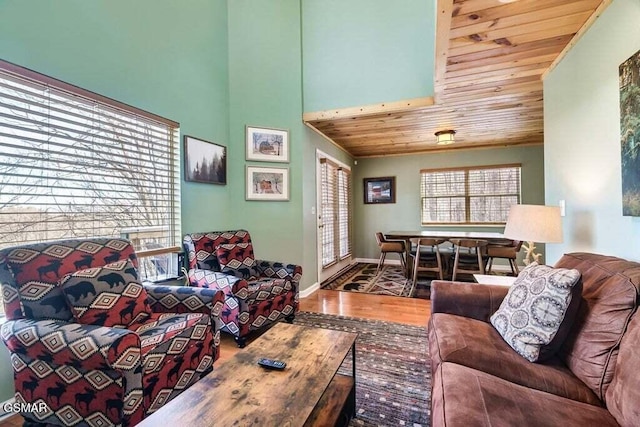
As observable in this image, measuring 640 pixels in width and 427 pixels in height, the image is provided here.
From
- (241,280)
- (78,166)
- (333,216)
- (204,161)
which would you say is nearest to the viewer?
(78,166)

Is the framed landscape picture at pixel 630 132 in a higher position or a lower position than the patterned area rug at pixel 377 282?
higher

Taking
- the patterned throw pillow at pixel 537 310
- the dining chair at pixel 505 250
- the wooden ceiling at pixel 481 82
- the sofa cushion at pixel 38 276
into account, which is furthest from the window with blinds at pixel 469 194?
the sofa cushion at pixel 38 276

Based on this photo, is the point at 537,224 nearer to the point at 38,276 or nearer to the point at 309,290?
the point at 309,290

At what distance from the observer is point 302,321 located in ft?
9.51

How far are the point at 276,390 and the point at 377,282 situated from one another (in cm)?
355

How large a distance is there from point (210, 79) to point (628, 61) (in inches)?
135

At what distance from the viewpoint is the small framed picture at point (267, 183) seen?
356 centimetres

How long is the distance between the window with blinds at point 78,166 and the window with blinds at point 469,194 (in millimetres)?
4830

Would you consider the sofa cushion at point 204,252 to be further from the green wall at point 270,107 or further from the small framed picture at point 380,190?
the small framed picture at point 380,190

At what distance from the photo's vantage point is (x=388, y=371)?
77.5 inches

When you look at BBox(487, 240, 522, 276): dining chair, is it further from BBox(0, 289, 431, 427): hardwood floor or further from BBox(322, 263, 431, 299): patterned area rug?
BBox(0, 289, 431, 427): hardwood floor

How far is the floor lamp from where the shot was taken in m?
1.85

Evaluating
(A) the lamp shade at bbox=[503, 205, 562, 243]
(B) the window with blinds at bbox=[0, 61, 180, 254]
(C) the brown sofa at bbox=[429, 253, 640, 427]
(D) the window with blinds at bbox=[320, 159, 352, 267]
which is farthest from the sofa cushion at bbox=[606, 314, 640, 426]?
(D) the window with blinds at bbox=[320, 159, 352, 267]

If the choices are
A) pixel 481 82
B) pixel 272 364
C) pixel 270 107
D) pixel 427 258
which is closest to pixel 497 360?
pixel 272 364
